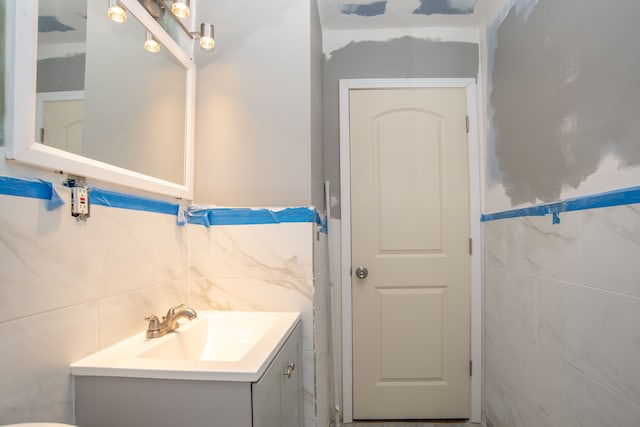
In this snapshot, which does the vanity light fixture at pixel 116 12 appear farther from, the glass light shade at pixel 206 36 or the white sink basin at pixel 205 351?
the white sink basin at pixel 205 351

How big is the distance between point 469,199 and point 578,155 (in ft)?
2.87

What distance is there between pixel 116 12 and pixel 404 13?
1.60m

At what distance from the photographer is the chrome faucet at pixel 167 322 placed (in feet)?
3.73

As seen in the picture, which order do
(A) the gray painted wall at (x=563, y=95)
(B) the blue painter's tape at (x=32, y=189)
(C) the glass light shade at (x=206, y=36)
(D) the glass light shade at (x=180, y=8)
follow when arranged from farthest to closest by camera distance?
(C) the glass light shade at (x=206, y=36) → (D) the glass light shade at (x=180, y=8) → (A) the gray painted wall at (x=563, y=95) → (B) the blue painter's tape at (x=32, y=189)

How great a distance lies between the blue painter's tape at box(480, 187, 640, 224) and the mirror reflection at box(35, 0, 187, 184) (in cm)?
150

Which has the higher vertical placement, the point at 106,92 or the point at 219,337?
the point at 106,92

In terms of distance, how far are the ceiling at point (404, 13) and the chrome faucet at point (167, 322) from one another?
1.75 meters

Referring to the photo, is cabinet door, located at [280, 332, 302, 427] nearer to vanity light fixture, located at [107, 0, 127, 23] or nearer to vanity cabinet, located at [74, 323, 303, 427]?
vanity cabinet, located at [74, 323, 303, 427]

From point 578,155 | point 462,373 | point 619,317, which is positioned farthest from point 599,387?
point 462,373

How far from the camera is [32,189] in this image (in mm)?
813

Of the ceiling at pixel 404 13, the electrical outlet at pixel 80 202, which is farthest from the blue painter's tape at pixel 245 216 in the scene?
the ceiling at pixel 404 13

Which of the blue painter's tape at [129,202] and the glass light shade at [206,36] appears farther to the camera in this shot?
the glass light shade at [206,36]

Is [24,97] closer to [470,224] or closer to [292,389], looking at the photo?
[292,389]

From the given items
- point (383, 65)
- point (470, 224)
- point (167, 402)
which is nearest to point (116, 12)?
point (167, 402)
